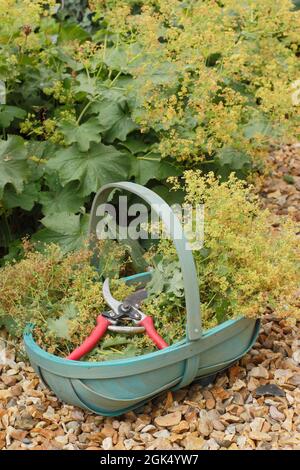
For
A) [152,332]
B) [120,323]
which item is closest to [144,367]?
[152,332]

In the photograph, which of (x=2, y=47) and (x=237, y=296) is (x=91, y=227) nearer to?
(x=237, y=296)

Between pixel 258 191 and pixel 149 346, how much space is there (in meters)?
1.79

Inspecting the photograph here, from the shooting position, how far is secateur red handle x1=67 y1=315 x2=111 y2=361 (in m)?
2.65

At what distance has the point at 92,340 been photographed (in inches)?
105

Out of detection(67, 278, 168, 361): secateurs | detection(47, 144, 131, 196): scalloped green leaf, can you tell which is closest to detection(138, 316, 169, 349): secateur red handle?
detection(67, 278, 168, 361): secateurs

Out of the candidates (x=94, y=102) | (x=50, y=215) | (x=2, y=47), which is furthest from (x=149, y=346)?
(x=2, y=47)

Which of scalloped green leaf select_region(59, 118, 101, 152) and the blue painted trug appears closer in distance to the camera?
the blue painted trug

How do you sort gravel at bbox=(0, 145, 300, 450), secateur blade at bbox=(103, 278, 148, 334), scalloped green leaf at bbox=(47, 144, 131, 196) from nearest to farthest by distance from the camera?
gravel at bbox=(0, 145, 300, 450), secateur blade at bbox=(103, 278, 148, 334), scalloped green leaf at bbox=(47, 144, 131, 196)

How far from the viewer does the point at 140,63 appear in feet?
11.7
